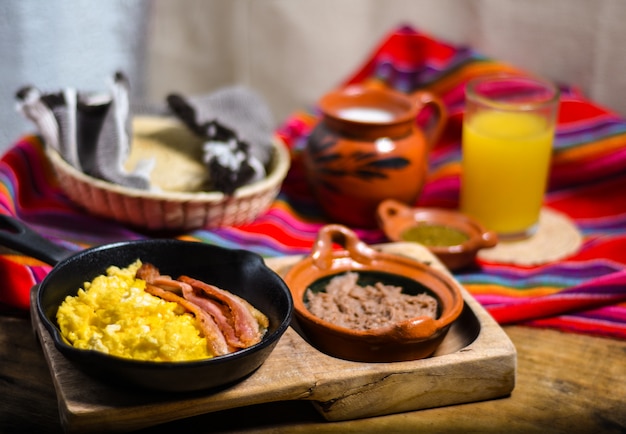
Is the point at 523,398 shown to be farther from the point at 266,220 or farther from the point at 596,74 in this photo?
the point at 596,74

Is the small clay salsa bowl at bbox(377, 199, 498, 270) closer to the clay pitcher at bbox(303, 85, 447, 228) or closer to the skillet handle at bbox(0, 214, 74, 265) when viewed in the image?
the clay pitcher at bbox(303, 85, 447, 228)

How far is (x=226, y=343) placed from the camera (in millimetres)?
968

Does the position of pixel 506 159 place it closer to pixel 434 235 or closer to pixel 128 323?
pixel 434 235

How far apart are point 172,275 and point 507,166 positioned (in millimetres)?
708

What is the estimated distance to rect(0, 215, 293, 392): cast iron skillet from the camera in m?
0.88

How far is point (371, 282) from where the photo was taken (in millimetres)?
1211

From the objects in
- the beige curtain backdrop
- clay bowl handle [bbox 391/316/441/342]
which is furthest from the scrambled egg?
the beige curtain backdrop

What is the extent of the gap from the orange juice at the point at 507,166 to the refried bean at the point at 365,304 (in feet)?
1.46

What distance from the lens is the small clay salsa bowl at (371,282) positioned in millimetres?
1024

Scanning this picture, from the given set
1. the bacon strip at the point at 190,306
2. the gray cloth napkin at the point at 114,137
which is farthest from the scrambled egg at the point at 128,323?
the gray cloth napkin at the point at 114,137

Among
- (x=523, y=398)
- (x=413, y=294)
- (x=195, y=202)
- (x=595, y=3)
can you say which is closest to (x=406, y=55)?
(x=595, y=3)

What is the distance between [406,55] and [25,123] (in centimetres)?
108

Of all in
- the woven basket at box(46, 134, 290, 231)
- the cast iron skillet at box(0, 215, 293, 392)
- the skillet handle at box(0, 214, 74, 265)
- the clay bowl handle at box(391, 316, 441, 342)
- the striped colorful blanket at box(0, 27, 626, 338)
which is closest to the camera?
the cast iron skillet at box(0, 215, 293, 392)

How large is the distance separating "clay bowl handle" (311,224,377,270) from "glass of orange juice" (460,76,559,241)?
39cm
